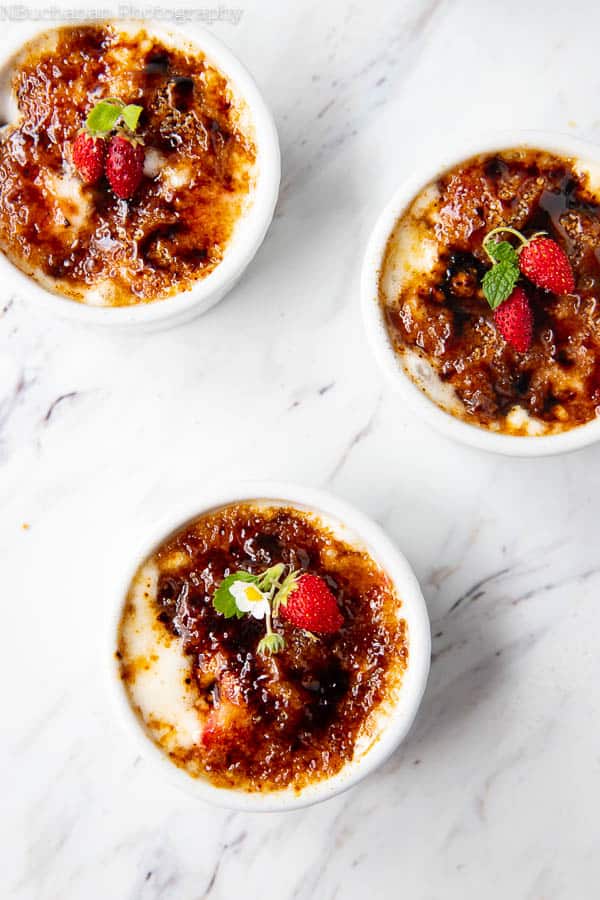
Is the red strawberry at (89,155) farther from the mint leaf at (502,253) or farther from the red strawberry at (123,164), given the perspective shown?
the mint leaf at (502,253)

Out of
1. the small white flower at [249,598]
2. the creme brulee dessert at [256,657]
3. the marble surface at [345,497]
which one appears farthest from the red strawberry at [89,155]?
the small white flower at [249,598]

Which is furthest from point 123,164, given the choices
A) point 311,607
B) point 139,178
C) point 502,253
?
point 311,607

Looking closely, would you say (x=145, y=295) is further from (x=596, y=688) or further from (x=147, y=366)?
(x=596, y=688)

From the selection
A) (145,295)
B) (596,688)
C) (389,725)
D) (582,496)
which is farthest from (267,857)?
(145,295)

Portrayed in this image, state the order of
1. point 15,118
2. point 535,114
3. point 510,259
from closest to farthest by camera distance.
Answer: point 510,259 < point 15,118 < point 535,114

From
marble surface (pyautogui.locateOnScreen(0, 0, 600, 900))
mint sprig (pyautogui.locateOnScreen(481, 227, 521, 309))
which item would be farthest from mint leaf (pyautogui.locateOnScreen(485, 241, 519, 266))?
marble surface (pyautogui.locateOnScreen(0, 0, 600, 900))

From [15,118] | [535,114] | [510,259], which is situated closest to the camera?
[510,259]

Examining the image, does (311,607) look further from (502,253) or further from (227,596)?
(502,253)
